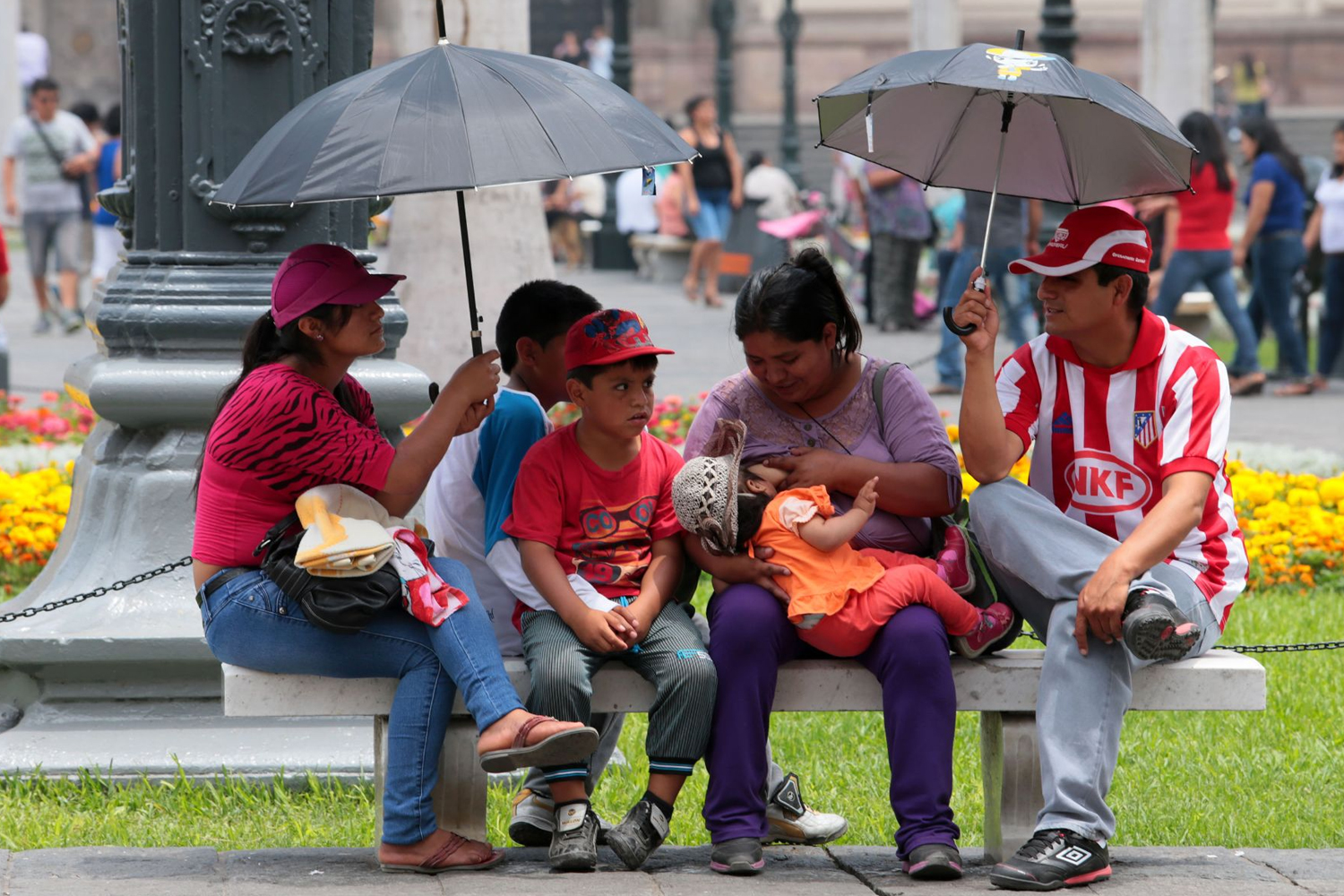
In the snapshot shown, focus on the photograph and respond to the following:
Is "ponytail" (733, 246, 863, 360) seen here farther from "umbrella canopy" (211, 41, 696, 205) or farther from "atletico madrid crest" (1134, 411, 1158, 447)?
"atletico madrid crest" (1134, 411, 1158, 447)

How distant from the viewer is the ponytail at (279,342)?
3922mm

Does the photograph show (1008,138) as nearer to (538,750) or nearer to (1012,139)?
(1012,139)

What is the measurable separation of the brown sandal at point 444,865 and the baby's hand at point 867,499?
1.07 meters

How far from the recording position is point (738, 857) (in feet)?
12.5

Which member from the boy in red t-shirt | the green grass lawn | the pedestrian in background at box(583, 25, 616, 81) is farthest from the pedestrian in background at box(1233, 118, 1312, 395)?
the pedestrian in background at box(583, 25, 616, 81)

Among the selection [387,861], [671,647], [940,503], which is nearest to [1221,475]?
[940,503]

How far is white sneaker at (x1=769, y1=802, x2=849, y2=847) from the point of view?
4270 millimetres

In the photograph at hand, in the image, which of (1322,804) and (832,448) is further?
(1322,804)

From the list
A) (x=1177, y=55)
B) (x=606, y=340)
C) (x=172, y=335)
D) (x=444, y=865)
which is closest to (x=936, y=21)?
(x=1177, y=55)

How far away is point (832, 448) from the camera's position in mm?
4129

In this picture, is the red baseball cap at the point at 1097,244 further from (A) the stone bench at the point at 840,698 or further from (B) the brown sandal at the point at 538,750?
(B) the brown sandal at the point at 538,750

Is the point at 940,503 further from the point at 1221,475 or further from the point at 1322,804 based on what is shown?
the point at 1322,804

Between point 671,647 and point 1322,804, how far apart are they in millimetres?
1830

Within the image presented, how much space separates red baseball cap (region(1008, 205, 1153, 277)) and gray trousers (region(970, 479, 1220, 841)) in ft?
1.60
